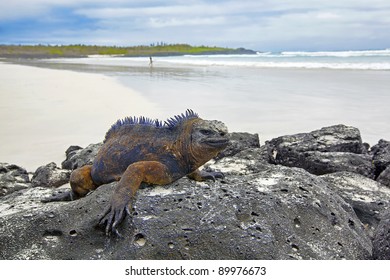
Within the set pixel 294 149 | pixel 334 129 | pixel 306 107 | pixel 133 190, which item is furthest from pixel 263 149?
pixel 306 107

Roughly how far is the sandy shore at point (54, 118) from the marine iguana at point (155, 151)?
239 centimetres

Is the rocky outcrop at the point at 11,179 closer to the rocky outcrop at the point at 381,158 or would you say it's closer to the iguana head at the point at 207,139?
the iguana head at the point at 207,139

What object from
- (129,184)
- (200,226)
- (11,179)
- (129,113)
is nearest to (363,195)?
(200,226)

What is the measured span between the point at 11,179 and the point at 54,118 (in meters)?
2.34

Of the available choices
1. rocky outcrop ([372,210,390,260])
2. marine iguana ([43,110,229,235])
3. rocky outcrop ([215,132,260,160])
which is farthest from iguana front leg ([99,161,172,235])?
rocky outcrop ([215,132,260,160])

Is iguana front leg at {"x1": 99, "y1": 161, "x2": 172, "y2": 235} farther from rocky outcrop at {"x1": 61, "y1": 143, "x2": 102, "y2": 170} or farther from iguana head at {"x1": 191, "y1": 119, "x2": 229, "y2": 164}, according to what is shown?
rocky outcrop at {"x1": 61, "y1": 143, "x2": 102, "y2": 170}

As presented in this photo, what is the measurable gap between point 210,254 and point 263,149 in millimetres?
2399

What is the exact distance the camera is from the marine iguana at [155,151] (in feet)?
8.28

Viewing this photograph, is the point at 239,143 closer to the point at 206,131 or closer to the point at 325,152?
the point at 325,152

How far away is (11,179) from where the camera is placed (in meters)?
4.02

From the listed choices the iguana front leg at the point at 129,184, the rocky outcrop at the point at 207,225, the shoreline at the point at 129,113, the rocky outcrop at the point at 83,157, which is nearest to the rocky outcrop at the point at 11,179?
the rocky outcrop at the point at 83,157

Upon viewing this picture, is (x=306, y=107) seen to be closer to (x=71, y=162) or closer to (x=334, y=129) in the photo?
(x=334, y=129)

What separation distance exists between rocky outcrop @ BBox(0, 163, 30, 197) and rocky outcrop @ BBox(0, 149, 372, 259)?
130 cm

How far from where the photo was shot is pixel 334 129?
16.4 feet
